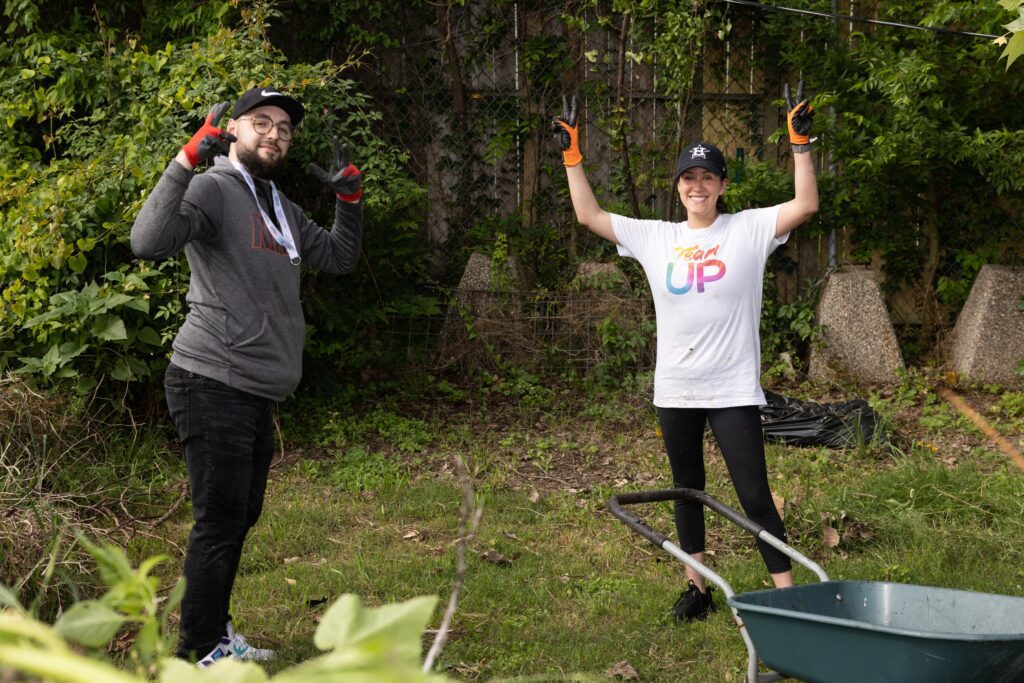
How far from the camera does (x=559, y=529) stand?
5305 mm

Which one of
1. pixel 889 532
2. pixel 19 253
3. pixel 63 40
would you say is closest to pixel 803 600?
pixel 889 532

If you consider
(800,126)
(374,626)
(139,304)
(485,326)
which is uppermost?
(800,126)

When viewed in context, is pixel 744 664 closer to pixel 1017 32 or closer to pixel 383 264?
pixel 1017 32

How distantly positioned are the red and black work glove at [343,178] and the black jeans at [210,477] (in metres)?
0.93

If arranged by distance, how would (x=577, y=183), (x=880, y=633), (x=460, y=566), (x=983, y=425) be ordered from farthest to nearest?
1. (x=983, y=425)
2. (x=577, y=183)
3. (x=880, y=633)
4. (x=460, y=566)

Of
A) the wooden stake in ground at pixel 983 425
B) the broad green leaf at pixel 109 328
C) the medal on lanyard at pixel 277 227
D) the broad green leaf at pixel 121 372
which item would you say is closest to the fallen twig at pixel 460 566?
the medal on lanyard at pixel 277 227

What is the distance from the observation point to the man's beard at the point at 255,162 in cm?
351

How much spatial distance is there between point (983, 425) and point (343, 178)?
16.1 ft

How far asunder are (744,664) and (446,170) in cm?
594

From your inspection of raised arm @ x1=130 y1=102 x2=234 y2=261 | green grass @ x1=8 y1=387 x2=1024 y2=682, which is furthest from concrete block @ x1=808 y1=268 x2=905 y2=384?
raised arm @ x1=130 y1=102 x2=234 y2=261

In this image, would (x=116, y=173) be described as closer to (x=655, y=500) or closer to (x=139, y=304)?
(x=139, y=304)

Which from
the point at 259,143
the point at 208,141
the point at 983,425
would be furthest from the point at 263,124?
the point at 983,425

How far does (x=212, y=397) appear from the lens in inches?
131

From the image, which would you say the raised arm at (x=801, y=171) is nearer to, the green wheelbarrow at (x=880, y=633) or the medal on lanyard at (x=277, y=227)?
the green wheelbarrow at (x=880, y=633)
